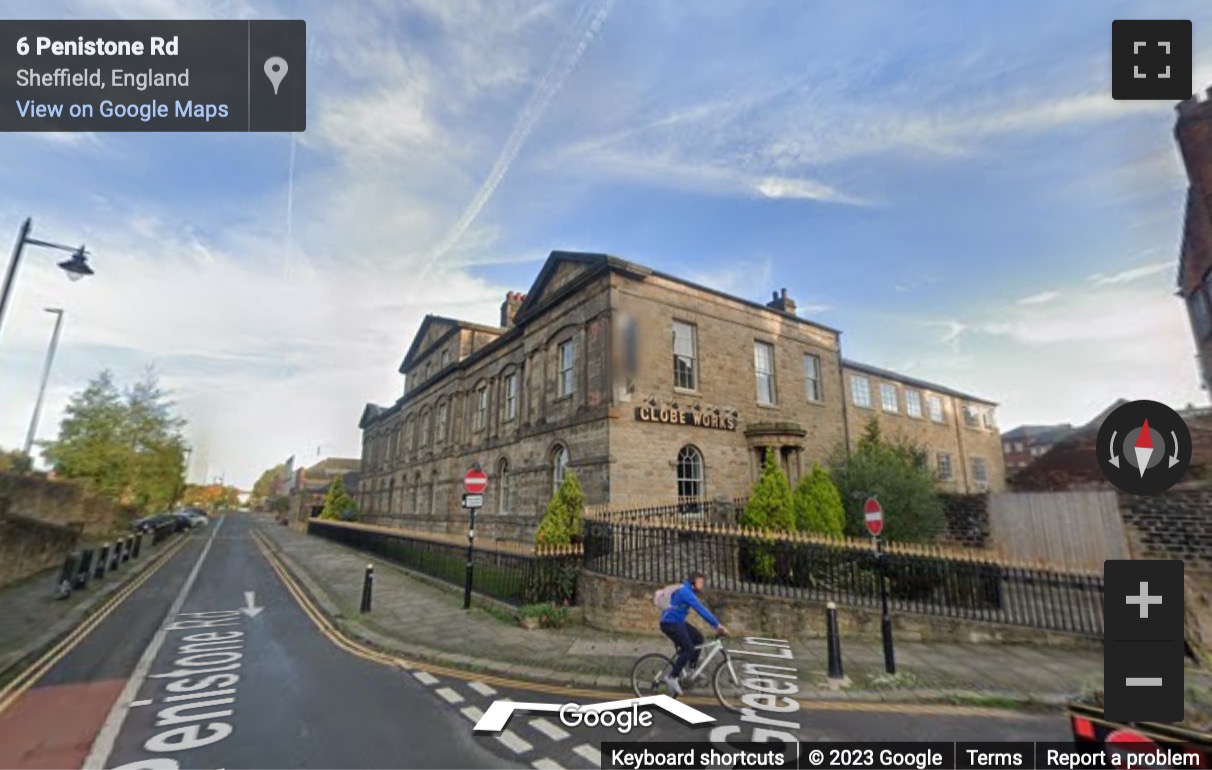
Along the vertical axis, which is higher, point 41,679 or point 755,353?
point 755,353

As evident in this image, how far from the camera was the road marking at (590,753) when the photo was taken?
4501mm

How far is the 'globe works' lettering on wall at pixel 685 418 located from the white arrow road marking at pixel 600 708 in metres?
10.1

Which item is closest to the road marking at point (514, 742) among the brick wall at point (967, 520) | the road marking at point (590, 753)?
the road marking at point (590, 753)

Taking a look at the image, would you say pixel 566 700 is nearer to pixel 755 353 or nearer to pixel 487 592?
pixel 487 592

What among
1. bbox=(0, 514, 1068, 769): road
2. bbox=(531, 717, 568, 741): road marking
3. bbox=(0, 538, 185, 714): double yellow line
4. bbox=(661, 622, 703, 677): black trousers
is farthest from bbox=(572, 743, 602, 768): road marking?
bbox=(0, 538, 185, 714): double yellow line

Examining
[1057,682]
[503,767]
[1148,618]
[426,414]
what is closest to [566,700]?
[503,767]

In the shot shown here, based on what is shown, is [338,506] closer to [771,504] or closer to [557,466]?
[557,466]

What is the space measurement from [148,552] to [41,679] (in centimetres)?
2045

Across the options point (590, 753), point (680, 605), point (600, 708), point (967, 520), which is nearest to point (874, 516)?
point (680, 605)

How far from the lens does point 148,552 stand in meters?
22.1

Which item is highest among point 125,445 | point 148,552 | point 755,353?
point 755,353

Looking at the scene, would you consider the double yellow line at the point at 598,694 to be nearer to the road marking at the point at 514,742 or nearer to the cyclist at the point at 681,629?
the cyclist at the point at 681,629

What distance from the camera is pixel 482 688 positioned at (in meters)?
6.43

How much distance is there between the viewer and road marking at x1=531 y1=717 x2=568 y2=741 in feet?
16.4
